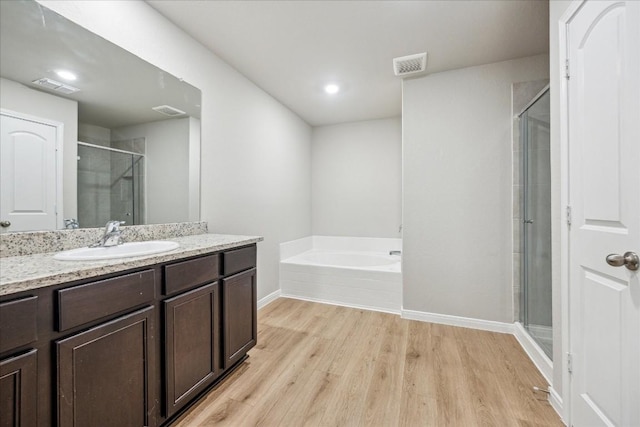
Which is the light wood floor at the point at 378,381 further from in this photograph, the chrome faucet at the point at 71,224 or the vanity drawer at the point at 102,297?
the chrome faucet at the point at 71,224

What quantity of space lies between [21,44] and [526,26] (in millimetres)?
3084

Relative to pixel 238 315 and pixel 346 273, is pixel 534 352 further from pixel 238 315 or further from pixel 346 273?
pixel 238 315

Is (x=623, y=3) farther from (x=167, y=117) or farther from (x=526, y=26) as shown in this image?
(x=167, y=117)

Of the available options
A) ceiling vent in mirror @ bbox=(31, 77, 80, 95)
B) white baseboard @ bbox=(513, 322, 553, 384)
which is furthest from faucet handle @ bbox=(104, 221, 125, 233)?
white baseboard @ bbox=(513, 322, 553, 384)

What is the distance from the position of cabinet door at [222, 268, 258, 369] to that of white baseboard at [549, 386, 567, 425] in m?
1.86

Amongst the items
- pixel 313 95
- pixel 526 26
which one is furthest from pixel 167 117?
pixel 526 26

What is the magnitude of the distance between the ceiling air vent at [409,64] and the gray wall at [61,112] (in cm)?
242

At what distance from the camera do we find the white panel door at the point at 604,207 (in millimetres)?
1008

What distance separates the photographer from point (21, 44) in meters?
1.31

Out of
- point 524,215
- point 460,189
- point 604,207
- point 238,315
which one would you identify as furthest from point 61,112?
point 524,215

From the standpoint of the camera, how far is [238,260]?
6.09ft

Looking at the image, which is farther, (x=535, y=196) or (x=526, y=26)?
(x=535, y=196)

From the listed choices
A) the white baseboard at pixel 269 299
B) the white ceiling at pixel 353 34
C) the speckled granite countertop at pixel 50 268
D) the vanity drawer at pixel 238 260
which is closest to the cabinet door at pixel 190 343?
the vanity drawer at pixel 238 260

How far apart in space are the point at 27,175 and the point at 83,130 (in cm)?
37
